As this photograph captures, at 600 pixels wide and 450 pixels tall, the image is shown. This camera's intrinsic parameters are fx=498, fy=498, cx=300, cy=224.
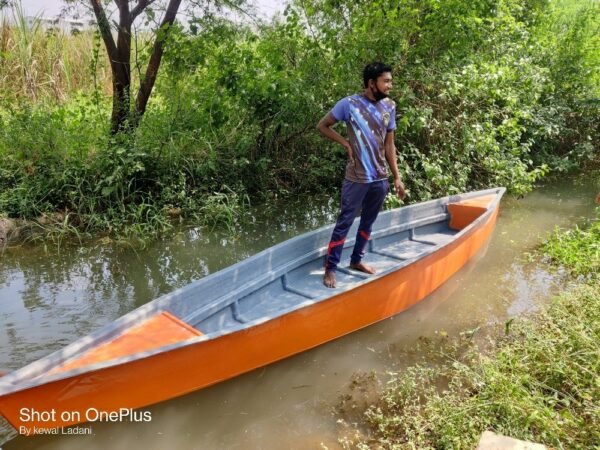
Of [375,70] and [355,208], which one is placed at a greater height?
[375,70]

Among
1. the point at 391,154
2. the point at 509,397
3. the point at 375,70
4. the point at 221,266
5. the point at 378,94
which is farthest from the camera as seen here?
the point at 221,266

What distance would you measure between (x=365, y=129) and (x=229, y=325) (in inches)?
72.5

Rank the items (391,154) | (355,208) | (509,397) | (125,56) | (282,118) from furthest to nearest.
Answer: (282,118) → (125,56) → (391,154) → (355,208) → (509,397)

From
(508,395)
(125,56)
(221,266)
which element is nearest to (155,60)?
(125,56)

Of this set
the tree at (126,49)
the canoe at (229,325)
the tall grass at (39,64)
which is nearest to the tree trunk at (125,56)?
the tree at (126,49)

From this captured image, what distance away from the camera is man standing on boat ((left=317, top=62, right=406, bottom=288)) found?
3.81 m

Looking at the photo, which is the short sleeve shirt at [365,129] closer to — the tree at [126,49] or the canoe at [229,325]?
the canoe at [229,325]

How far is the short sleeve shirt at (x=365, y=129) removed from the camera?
3.82 meters

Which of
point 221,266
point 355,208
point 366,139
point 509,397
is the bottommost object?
point 509,397

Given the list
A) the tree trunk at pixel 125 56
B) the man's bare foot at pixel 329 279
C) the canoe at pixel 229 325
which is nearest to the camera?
the canoe at pixel 229 325

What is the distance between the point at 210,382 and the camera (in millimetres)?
3252

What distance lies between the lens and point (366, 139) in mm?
3889

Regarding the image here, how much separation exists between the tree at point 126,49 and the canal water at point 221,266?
81.4 inches

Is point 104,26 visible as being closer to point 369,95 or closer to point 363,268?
Answer: point 369,95
